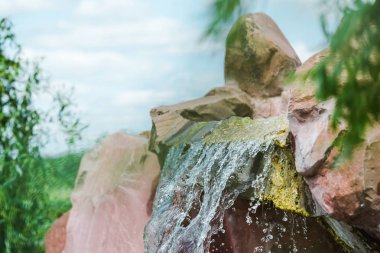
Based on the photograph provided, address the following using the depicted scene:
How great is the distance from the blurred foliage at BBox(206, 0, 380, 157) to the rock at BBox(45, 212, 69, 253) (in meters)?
4.59

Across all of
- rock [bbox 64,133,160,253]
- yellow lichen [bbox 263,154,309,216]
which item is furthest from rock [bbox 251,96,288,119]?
yellow lichen [bbox 263,154,309,216]

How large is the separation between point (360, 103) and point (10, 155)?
5747 mm

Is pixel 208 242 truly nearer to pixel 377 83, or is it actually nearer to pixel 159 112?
pixel 159 112

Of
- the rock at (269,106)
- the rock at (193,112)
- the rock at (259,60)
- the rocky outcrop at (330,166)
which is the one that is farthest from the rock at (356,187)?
the rock at (259,60)

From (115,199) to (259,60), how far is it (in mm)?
1377

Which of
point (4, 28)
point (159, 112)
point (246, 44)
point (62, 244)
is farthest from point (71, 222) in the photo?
point (4, 28)

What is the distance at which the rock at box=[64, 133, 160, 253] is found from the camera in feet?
16.5

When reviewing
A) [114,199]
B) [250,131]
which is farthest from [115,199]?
[250,131]

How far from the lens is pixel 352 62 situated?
144 cm

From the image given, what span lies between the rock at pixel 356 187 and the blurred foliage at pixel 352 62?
114 cm

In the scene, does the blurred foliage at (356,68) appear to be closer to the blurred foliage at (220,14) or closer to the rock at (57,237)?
the blurred foliage at (220,14)

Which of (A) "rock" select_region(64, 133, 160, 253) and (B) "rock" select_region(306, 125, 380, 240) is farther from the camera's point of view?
(A) "rock" select_region(64, 133, 160, 253)

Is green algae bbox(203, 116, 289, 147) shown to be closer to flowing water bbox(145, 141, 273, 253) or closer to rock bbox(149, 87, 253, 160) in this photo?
flowing water bbox(145, 141, 273, 253)

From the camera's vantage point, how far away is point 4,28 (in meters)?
7.45
